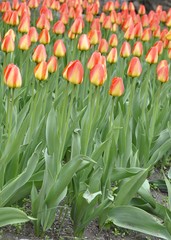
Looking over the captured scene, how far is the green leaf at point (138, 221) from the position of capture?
113 inches

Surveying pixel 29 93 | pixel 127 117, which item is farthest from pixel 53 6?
pixel 127 117

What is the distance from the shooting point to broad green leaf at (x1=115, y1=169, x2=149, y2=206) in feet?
9.43

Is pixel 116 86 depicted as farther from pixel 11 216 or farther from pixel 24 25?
pixel 24 25

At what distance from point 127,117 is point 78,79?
700 millimetres

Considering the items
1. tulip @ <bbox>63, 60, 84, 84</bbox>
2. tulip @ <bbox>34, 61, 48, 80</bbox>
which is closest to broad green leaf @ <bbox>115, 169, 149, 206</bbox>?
tulip @ <bbox>63, 60, 84, 84</bbox>

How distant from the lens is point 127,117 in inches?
132

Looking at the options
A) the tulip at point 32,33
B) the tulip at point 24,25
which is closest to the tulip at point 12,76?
the tulip at point 32,33

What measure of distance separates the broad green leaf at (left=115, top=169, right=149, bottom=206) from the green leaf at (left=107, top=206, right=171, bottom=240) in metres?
0.07

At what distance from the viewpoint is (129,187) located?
115 inches

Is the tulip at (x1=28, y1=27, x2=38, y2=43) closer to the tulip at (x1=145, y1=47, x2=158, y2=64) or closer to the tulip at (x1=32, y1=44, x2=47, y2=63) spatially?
the tulip at (x1=32, y1=44, x2=47, y2=63)

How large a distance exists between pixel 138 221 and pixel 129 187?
174 mm

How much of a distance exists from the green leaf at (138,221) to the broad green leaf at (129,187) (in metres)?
0.07

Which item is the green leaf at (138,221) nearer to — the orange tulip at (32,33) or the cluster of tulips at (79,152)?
the cluster of tulips at (79,152)

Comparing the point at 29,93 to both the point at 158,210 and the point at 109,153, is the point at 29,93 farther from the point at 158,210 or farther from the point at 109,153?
the point at 158,210
